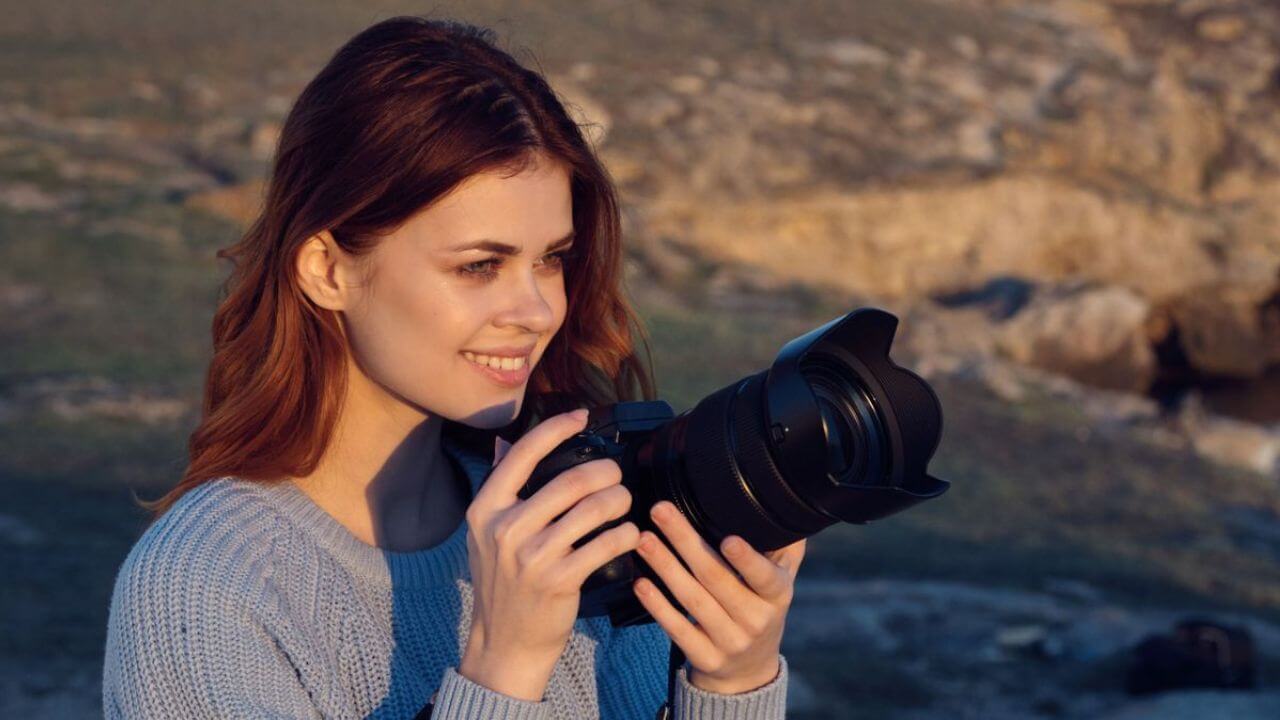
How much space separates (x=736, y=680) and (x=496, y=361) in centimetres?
57

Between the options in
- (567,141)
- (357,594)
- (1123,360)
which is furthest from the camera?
(1123,360)

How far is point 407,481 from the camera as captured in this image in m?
2.22

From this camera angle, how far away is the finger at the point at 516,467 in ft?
5.57

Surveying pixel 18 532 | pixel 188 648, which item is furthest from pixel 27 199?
pixel 188 648

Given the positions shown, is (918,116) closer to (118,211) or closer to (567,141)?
(118,211)

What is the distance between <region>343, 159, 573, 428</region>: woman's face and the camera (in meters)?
2.01

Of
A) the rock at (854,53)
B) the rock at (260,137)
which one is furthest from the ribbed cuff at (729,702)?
the rock at (854,53)

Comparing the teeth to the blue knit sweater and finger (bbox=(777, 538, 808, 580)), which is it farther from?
finger (bbox=(777, 538, 808, 580))

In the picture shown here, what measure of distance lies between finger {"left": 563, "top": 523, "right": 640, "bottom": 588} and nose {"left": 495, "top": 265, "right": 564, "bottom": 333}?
0.44m

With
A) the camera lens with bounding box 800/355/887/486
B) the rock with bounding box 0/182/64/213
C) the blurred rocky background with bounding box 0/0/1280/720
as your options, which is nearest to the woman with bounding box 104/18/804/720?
the camera lens with bounding box 800/355/887/486

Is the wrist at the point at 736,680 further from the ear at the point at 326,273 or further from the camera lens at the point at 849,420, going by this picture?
the ear at the point at 326,273

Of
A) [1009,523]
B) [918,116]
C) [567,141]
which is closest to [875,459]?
[567,141]

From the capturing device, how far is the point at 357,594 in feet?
6.56

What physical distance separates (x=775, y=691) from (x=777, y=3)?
57.1 feet
